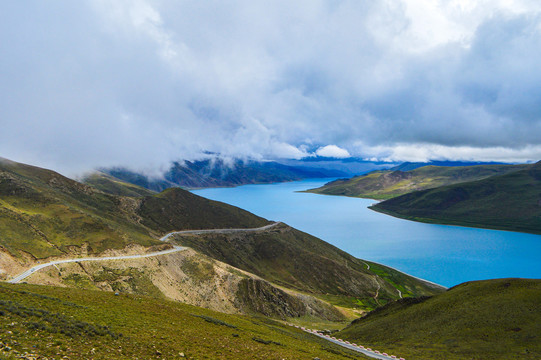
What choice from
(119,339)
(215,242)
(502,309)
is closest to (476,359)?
(502,309)

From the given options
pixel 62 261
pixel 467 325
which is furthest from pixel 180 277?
pixel 467 325

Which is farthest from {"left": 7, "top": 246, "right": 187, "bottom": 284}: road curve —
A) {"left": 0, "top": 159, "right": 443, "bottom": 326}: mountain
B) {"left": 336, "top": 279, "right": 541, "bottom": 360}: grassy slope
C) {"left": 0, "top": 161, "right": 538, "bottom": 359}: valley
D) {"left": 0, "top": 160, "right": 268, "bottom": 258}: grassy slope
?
{"left": 336, "top": 279, "right": 541, "bottom": 360}: grassy slope

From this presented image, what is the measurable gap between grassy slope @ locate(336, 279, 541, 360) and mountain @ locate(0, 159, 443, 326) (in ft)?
74.2

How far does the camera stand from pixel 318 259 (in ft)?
408

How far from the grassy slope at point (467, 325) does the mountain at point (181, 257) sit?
2263 centimetres

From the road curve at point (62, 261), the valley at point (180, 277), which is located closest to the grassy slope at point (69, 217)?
the valley at point (180, 277)

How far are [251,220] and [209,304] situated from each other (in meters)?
90.0

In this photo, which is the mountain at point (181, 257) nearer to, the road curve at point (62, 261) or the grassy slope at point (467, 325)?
the road curve at point (62, 261)

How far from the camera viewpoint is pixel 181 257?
76812mm

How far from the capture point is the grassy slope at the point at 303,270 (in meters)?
108

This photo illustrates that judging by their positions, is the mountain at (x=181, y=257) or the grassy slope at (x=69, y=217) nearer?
the mountain at (x=181, y=257)

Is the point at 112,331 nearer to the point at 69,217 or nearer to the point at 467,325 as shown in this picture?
the point at 467,325

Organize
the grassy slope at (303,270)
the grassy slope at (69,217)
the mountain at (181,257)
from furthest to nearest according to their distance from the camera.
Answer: the grassy slope at (303,270) < the grassy slope at (69,217) < the mountain at (181,257)

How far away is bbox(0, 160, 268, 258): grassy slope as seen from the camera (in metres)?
58.7
